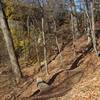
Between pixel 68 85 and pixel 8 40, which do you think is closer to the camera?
pixel 68 85

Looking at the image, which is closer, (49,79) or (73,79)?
(73,79)

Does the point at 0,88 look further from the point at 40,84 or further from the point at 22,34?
the point at 22,34

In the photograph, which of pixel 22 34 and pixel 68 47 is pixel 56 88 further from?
pixel 22 34

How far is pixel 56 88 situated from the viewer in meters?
15.2

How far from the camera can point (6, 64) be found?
30000 millimetres

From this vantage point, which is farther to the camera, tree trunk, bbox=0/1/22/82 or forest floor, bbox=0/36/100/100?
tree trunk, bbox=0/1/22/82

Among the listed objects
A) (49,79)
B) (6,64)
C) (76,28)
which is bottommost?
(6,64)

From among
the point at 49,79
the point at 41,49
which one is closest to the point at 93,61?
the point at 49,79

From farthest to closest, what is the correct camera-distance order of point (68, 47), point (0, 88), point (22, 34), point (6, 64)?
1. point (22, 34)
2. point (6, 64)
3. point (68, 47)
4. point (0, 88)

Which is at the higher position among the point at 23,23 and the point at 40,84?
the point at 40,84

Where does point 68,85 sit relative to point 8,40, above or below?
below

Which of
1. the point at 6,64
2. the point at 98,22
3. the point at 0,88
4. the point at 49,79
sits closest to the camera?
the point at 49,79

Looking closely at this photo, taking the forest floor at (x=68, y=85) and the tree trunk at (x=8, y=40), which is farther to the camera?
the tree trunk at (x=8, y=40)

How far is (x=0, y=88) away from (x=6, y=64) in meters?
11.4
